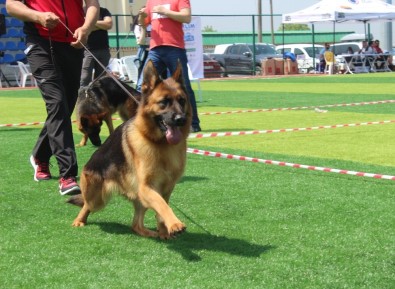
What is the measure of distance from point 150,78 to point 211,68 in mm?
32915

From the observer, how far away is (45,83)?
6754 millimetres

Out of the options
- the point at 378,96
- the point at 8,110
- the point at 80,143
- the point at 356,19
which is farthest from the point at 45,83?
the point at 356,19

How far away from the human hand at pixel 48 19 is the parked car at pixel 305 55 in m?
34.5

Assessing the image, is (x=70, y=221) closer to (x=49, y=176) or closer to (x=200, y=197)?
(x=200, y=197)

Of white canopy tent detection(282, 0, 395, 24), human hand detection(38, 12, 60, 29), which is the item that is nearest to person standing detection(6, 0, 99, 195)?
human hand detection(38, 12, 60, 29)

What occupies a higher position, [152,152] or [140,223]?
[152,152]

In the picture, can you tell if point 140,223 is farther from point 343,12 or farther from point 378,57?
point 378,57

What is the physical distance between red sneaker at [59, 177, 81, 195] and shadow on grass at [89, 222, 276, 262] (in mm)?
1273

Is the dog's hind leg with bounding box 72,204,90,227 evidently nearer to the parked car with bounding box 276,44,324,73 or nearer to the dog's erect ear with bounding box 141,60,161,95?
the dog's erect ear with bounding box 141,60,161,95

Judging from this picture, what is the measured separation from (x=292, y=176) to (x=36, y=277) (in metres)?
3.68

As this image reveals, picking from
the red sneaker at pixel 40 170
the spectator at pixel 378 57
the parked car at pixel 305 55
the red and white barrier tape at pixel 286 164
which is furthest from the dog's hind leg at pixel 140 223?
the parked car at pixel 305 55

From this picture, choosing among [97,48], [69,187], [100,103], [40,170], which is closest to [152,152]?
[69,187]

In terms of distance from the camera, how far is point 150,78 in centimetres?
495

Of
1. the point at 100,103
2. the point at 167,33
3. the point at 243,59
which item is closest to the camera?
the point at 100,103
